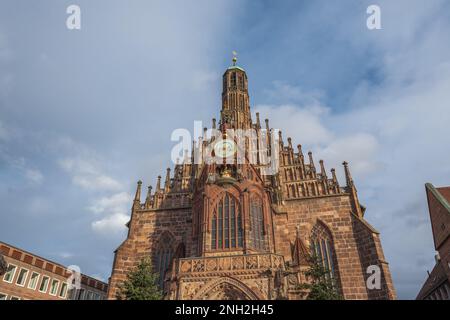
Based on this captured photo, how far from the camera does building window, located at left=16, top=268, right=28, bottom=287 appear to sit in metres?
35.3

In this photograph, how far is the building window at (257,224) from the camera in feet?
79.7

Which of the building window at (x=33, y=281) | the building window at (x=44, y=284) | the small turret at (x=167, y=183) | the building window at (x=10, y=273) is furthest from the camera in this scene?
the building window at (x=44, y=284)

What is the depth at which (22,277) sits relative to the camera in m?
35.9

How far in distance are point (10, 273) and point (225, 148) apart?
25434 millimetres

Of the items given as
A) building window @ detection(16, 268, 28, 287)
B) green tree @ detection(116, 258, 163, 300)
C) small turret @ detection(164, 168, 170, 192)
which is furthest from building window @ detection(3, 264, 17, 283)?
green tree @ detection(116, 258, 163, 300)

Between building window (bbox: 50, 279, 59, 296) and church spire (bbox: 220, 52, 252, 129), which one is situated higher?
church spire (bbox: 220, 52, 252, 129)

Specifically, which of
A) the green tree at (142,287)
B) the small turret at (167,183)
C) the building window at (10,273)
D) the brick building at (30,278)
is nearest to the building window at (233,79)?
the small turret at (167,183)

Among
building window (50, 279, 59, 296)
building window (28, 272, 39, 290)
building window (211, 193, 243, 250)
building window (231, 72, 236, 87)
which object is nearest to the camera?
building window (211, 193, 243, 250)

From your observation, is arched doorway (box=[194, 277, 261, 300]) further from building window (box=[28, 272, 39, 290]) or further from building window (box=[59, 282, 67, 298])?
building window (box=[59, 282, 67, 298])

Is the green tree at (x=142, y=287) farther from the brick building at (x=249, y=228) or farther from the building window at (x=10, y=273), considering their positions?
the building window at (x=10, y=273)

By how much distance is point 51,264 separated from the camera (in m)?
39.7

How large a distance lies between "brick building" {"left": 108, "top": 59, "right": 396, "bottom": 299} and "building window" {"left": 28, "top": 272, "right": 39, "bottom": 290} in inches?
568
